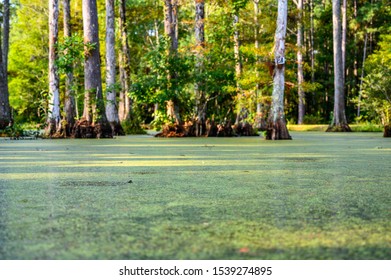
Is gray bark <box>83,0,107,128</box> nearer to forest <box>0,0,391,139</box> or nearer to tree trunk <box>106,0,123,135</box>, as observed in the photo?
forest <box>0,0,391,139</box>

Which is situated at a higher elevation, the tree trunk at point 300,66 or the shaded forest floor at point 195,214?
the tree trunk at point 300,66

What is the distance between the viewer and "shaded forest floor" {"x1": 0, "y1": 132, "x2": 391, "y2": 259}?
172cm

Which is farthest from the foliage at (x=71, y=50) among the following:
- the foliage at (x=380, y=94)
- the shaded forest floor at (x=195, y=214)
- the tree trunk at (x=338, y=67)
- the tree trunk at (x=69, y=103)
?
the tree trunk at (x=338, y=67)

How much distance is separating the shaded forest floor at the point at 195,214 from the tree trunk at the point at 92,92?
7725mm

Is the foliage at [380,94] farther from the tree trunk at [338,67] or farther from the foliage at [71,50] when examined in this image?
the foliage at [71,50]

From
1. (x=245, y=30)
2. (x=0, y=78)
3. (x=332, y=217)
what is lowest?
(x=332, y=217)

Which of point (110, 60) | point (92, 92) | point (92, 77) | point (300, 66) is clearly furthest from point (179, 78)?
point (300, 66)

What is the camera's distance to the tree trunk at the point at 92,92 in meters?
12.1

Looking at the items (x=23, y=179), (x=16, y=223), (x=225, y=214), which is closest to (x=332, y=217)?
(x=225, y=214)

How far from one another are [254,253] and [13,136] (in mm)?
11281

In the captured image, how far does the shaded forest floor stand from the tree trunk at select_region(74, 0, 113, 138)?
772 cm

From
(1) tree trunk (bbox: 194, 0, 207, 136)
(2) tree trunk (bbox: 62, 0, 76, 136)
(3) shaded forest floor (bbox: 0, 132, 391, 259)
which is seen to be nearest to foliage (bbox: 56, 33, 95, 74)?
(2) tree trunk (bbox: 62, 0, 76, 136)

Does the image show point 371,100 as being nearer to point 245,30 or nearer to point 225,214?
point 245,30
